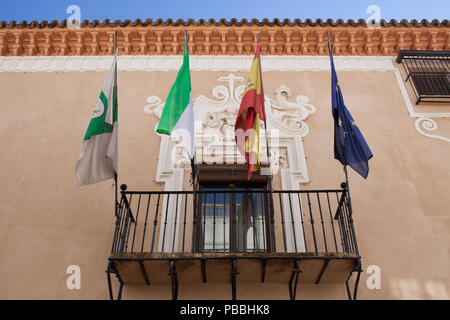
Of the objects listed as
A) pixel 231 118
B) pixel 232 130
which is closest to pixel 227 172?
pixel 232 130

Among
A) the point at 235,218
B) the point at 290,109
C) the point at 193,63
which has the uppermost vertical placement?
the point at 193,63

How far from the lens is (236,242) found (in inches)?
201

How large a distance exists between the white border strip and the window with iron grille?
0.28 meters

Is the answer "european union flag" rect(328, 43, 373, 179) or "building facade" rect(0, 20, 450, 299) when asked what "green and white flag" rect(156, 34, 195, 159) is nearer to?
"building facade" rect(0, 20, 450, 299)

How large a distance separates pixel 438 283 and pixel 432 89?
12.1ft

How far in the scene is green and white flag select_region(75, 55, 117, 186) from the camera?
4.73 metres

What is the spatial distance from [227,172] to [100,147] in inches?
72.1

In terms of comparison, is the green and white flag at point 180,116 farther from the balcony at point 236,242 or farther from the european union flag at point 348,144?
the european union flag at point 348,144

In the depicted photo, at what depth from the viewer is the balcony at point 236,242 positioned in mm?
4344

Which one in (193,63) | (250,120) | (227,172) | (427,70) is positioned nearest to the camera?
(250,120)

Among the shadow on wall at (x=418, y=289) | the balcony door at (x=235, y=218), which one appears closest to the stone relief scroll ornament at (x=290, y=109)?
the balcony door at (x=235, y=218)

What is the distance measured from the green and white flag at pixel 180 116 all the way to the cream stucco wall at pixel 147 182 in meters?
1.13

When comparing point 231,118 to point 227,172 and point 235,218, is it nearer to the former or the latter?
point 227,172
